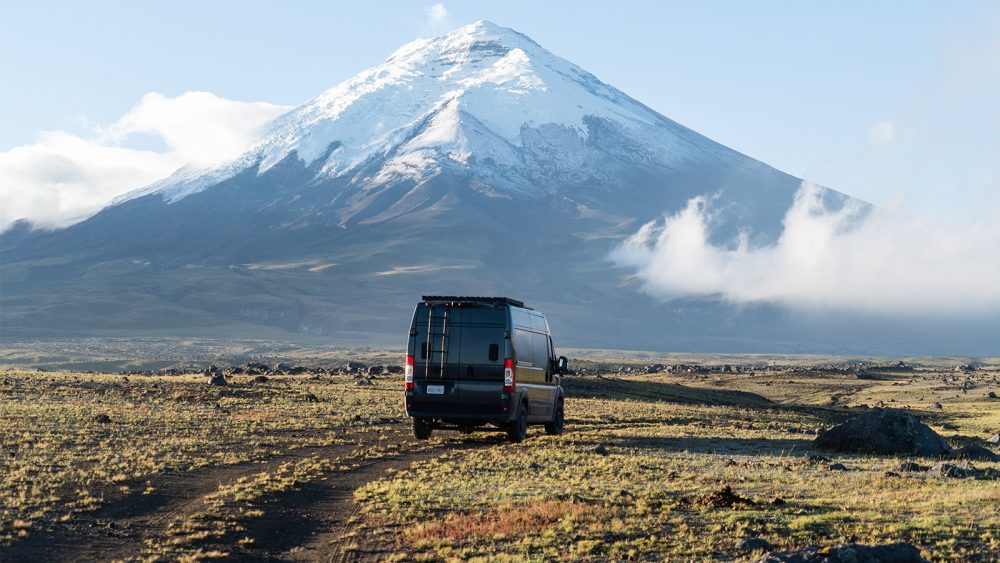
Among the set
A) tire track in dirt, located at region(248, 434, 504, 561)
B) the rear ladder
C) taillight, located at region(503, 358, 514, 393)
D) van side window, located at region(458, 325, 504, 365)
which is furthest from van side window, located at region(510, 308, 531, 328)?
tire track in dirt, located at region(248, 434, 504, 561)

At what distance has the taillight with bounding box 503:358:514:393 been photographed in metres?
26.2

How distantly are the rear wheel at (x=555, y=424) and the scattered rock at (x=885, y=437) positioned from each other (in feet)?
25.2

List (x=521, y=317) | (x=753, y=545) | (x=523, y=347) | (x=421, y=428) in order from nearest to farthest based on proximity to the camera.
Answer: (x=753, y=545) < (x=523, y=347) < (x=521, y=317) < (x=421, y=428)

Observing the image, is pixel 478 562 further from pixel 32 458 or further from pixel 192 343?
pixel 192 343

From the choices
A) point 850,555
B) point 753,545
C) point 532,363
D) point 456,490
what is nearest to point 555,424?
point 532,363

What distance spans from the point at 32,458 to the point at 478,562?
45.2 ft

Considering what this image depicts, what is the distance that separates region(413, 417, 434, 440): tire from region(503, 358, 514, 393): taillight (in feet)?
10.3

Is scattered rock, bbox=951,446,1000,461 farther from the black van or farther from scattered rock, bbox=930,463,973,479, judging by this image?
the black van

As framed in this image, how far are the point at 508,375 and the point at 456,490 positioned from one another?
7.74 m

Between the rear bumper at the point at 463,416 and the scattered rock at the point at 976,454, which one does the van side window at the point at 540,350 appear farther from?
the scattered rock at the point at 976,454

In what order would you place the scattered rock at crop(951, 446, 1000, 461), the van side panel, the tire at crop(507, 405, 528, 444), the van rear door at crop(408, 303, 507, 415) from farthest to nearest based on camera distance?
the tire at crop(507, 405, 528, 444), the van side panel, the van rear door at crop(408, 303, 507, 415), the scattered rock at crop(951, 446, 1000, 461)

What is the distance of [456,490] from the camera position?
1867cm

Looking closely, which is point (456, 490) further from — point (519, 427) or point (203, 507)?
point (519, 427)

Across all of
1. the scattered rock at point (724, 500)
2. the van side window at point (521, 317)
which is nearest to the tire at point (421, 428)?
the van side window at point (521, 317)
